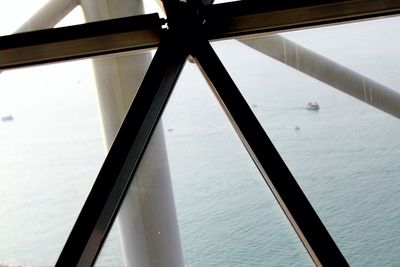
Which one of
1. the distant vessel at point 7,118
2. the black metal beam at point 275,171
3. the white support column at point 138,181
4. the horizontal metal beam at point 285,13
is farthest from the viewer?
the distant vessel at point 7,118

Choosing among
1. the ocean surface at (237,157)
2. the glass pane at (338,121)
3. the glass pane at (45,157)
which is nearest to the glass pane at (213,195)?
the ocean surface at (237,157)

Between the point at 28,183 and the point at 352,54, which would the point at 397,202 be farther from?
the point at 28,183

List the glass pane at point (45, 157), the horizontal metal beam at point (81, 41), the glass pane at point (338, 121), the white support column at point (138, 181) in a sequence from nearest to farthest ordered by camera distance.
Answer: the horizontal metal beam at point (81, 41) < the glass pane at point (338, 121) < the white support column at point (138, 181) < the glass pane at point (45, 157)

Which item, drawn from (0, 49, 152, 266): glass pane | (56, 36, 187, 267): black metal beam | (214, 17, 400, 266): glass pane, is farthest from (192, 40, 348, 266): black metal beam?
(0, 49, 152, 266): glass pane

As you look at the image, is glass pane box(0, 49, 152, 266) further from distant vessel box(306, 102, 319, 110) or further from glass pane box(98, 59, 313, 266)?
distant vessel box(306, 102, 319, 110)

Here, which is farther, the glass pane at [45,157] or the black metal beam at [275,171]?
the glass pane at [45,157]

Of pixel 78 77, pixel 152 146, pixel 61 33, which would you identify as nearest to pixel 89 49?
pixel 61 33

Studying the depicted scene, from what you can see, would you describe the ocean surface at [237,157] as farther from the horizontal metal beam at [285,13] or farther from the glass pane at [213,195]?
the horizontal metal beam at [285,13]
